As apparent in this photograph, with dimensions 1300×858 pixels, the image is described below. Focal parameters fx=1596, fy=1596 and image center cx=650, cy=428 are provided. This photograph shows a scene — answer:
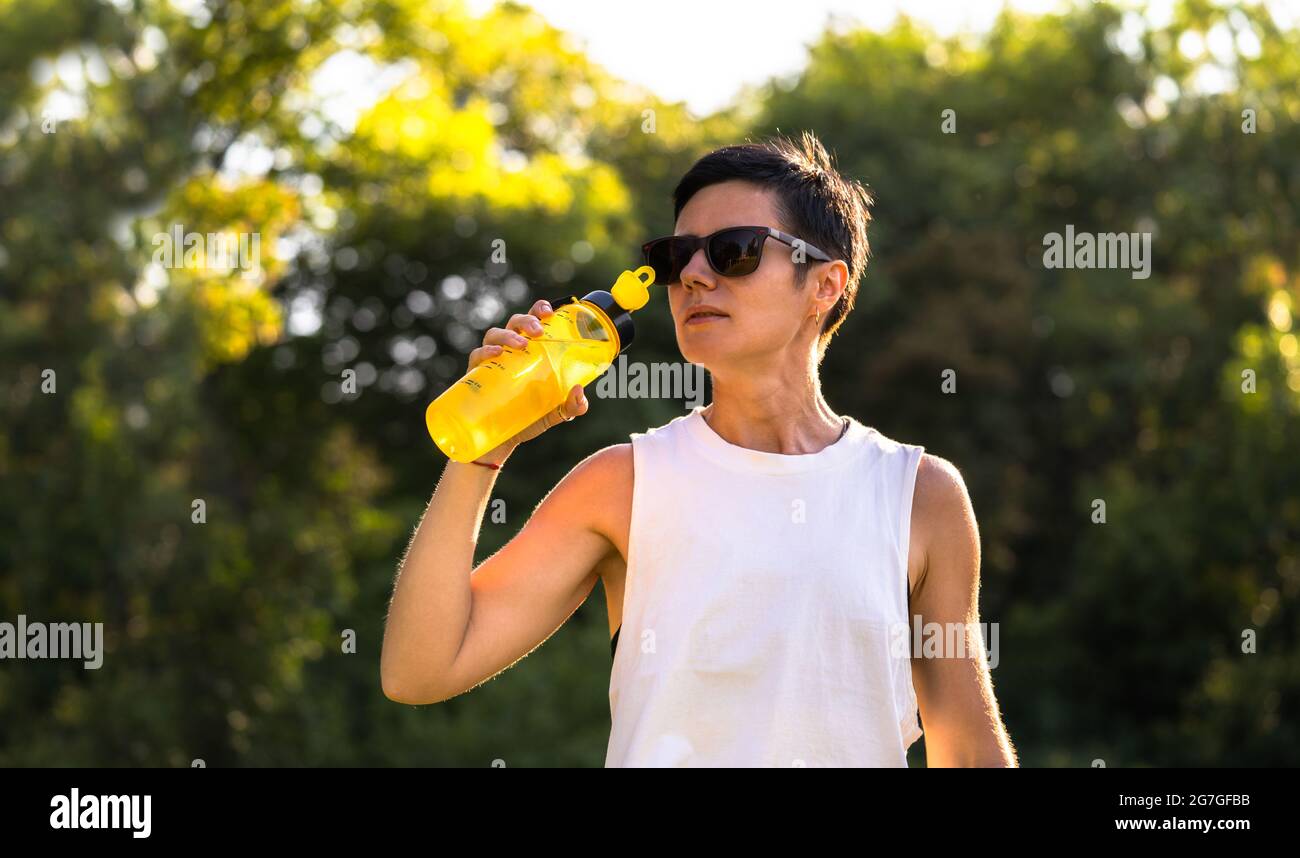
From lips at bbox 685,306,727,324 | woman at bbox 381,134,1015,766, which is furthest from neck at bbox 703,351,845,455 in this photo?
lips at bbox 685,306,727,324

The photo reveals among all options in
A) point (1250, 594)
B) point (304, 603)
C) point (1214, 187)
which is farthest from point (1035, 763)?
point (1214, 187)

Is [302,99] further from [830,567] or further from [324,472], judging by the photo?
[830,567]

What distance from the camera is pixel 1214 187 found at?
23438 mm

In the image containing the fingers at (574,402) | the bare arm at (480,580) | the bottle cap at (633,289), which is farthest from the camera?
the bottle cap at (633,289)

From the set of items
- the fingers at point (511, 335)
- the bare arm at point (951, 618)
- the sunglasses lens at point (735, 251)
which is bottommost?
the bare arm at point (951, 618)

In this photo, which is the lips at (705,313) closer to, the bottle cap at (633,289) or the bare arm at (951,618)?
the bottle cap at (633,289)

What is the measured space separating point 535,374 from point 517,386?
46 millimetres

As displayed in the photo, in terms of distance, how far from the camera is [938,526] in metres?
2.98

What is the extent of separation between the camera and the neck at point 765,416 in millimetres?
3053

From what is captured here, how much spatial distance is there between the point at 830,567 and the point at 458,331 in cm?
1925

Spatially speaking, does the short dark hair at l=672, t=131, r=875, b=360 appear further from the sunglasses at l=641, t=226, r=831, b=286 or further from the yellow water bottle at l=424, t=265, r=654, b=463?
the yellow water bottle at l=424, t=265, r=654, b=463

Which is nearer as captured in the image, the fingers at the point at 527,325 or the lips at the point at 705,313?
the fingers at the point at 527,325

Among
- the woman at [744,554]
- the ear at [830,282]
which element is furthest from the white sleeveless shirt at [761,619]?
the ear at [830,282]

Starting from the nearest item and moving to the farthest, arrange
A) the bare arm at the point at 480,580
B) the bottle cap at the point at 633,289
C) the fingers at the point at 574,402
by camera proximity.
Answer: the bare arm at the point at 480,580
the fingers at the point at 574,402
the bottle cap at the point at 633,289
